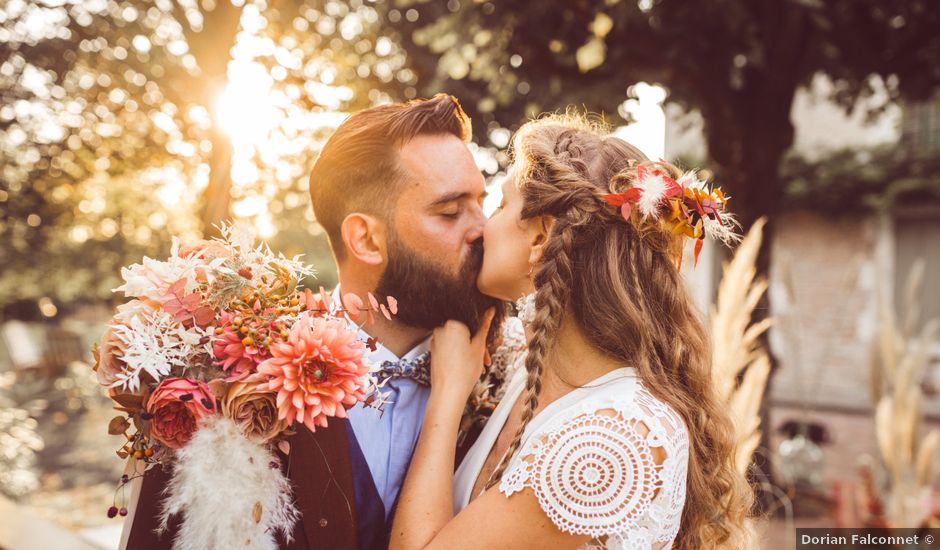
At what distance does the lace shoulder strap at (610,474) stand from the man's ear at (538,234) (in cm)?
42

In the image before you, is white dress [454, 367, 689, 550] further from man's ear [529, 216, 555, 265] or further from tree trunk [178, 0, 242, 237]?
tree trunk [178, 0, 242, 237]

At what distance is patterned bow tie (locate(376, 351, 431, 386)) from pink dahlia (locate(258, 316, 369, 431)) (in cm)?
A: 53

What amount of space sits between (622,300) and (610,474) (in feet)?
1.37

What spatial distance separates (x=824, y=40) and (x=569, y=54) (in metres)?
1.99

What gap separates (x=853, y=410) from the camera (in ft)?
45.2

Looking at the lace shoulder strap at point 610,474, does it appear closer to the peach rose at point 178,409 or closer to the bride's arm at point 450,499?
the bride's arm at point 450,499

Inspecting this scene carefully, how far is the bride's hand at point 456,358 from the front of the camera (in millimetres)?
1903

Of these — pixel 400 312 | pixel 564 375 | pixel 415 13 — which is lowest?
pixel 564 375

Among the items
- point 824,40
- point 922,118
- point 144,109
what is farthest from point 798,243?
point 144,109

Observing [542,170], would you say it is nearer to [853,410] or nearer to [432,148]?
[432,148]

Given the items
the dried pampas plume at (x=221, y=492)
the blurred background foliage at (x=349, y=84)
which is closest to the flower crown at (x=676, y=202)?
the dried pampas plume at (x=221, y=492)

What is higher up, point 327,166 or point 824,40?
point 824,40

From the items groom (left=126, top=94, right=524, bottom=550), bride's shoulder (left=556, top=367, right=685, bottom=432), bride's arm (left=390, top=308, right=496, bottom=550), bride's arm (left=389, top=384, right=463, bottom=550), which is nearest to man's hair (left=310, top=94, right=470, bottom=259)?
groom (left=126, top=94, right=524, bottom=550)

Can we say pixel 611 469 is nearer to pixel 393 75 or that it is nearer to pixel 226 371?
pixel 226 371
